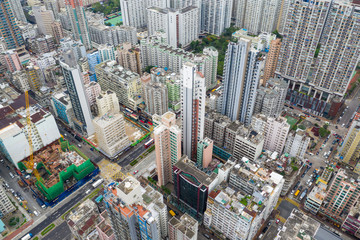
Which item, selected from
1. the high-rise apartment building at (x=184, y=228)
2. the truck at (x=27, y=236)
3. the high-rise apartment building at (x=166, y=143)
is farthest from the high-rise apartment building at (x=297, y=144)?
the truck at (x=27, y=236)

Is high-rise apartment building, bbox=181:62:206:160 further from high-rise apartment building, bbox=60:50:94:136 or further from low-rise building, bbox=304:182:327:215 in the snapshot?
high-rise apartment building, bbox=60:50:94:136

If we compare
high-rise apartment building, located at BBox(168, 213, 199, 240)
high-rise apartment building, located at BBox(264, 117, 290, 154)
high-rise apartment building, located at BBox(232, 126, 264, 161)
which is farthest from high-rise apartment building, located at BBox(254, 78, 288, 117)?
high-rise apartment building, located at BBox(168, 213, 199, 240)

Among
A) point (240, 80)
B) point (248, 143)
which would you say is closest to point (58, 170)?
point (248, 143)

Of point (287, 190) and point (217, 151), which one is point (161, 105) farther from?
point (287, 190)

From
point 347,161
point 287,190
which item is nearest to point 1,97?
point 287,190

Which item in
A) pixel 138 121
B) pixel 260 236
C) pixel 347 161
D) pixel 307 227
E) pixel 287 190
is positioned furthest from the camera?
pixel 138 121

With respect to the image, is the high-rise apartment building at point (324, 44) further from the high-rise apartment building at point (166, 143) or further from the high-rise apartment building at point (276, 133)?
the high-rise apartment building at point (166, 143)
